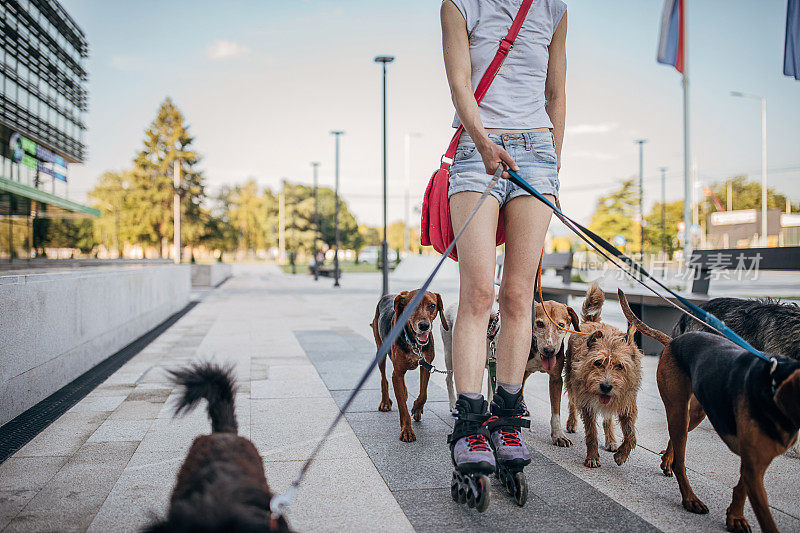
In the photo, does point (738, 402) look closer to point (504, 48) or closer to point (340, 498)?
point (340, 498)

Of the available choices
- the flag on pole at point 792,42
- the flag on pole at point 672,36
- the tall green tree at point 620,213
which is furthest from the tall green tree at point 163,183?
the flag on pole at point 792,42

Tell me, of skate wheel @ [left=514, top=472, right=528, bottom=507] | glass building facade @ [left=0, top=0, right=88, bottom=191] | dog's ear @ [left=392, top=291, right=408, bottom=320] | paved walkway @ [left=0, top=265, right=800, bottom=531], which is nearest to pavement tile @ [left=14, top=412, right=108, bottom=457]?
paved walkway @ [left=0, top=265, right=800, bottom=531]

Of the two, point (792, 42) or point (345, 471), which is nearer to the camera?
point (345, 471)

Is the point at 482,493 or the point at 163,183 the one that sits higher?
the point at 163,183

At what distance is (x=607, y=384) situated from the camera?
346 centimetres

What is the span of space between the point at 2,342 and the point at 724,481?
14.7ft

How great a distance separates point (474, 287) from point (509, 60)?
118 cm

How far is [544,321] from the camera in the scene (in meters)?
4.23

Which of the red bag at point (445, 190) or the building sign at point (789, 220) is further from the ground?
the building sign at point (789, 220)

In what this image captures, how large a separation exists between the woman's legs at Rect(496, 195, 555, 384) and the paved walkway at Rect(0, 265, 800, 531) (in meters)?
0.65

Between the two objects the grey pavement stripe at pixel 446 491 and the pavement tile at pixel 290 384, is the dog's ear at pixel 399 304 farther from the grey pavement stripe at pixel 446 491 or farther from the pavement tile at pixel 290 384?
the pavement tile at pixel 290 384

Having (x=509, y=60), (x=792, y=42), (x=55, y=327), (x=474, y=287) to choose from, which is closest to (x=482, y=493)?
(x=474, y=287)

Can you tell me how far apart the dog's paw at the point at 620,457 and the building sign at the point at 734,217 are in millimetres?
78289

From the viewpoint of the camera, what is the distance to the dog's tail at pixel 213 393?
8.08ft
